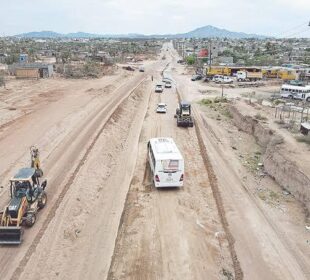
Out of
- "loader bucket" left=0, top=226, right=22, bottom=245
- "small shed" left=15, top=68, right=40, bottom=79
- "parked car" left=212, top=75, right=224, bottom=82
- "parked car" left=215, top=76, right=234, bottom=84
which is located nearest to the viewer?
"loader bucket" left=0, top=226, right=22, bottom=245

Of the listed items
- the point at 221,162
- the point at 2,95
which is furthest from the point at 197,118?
the point at 2,95

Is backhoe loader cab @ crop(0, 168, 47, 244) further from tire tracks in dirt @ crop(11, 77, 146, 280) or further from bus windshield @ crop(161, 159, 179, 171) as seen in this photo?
bus windshield @ crop(161, 159, 179, 171)

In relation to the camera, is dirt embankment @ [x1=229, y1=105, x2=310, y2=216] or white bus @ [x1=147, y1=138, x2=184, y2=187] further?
dirt embankment @ [x1=229, y1=105, x2=310, y2=216]

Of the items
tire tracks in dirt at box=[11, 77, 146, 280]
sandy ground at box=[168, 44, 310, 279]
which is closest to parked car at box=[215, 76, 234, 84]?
tire tracks in dirt at box=[11, 77, 146, 280]

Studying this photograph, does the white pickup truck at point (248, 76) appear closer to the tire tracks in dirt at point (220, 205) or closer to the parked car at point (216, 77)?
the parked car at point (216, 77)

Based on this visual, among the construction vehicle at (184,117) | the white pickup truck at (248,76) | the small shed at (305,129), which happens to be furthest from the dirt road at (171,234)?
the white pickup truck at (248,76)

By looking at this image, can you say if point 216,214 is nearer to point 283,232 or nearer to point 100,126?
point 283,232

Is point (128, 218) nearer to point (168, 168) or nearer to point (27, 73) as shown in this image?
point (168, 168)
